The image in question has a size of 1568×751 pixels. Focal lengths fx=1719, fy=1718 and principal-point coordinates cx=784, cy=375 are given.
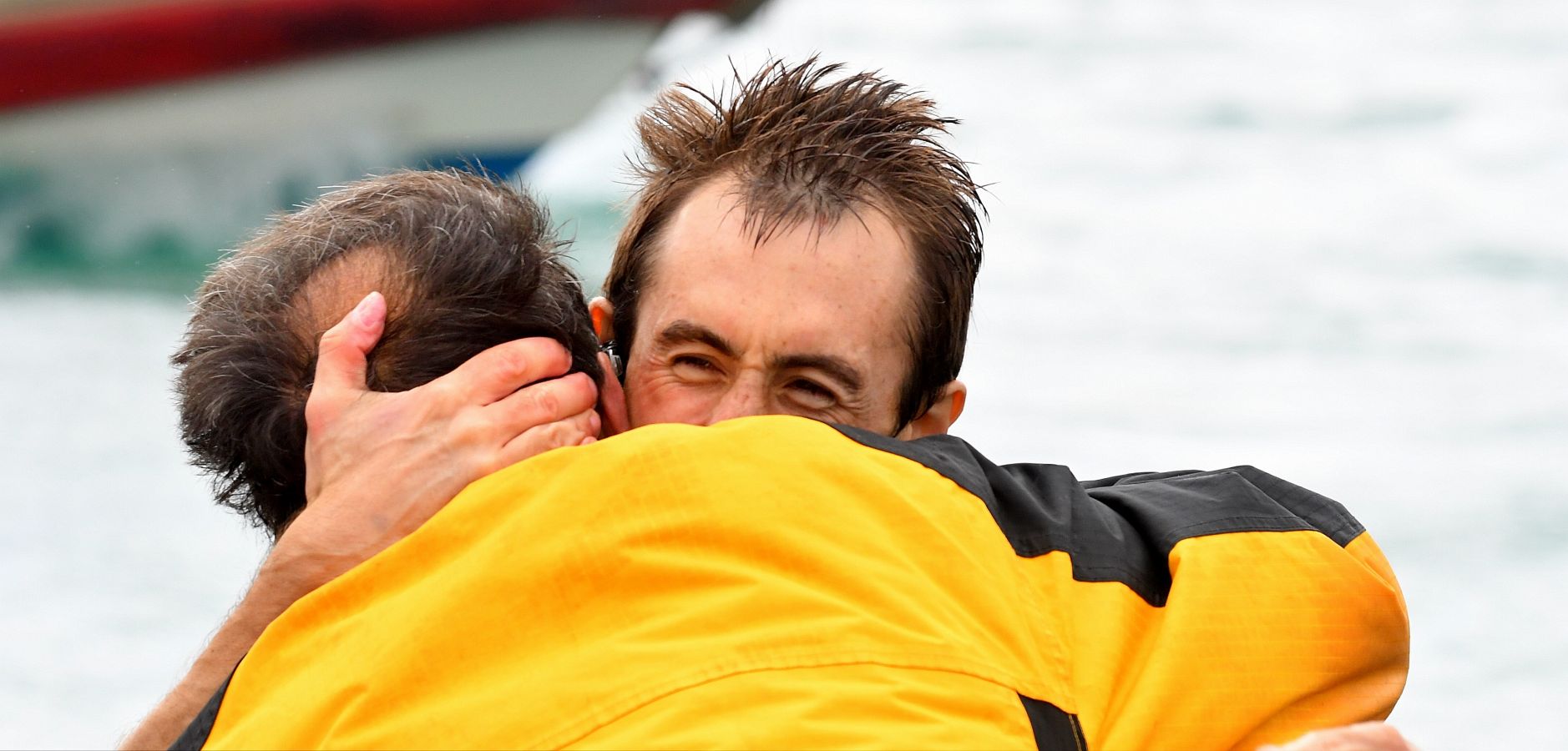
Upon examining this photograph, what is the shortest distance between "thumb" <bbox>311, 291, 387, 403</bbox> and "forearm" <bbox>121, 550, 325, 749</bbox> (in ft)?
0.51

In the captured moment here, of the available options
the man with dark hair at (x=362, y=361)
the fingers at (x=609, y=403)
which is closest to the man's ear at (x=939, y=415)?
the fingers at (x=609, y=403)

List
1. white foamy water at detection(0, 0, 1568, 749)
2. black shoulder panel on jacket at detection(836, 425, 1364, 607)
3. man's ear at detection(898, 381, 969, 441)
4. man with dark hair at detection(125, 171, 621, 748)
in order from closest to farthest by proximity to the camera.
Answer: black shoulder panel on jacket at detection(836, 425, 1364, 607) < man with dark hair at detection(125, 171, 621, 748) < man's ear at detection(898, 381, 969, 441) < white foamy water at detection(0, 0, 1568, 749)

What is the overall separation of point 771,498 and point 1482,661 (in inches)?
161

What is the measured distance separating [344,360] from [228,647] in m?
0.30

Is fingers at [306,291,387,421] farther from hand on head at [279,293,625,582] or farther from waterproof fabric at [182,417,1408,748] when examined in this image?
waterproof fabric at [182,417,1408,748]

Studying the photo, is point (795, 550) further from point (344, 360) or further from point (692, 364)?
point (692, 364)

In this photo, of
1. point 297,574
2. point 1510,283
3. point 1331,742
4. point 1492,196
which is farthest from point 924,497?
point 1492,196

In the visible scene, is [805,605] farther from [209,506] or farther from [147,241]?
[147,241]

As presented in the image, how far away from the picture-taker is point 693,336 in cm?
191

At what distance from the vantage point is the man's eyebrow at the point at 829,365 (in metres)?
1.87

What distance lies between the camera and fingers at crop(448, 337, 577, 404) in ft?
5.10

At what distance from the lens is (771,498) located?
4.21ft

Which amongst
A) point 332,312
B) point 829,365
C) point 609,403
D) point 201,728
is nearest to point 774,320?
point 829,365

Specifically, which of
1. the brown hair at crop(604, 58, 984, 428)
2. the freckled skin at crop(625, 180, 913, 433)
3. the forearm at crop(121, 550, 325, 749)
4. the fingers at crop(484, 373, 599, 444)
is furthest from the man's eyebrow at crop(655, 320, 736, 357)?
the forearm at crop(121, 550, 325, 749)
